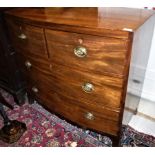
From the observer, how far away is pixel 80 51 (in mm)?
1052

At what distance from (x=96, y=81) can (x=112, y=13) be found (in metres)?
0.40

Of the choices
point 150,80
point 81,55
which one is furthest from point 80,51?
point 150,80

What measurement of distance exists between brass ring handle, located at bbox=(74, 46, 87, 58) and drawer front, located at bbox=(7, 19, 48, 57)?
0.82 ft

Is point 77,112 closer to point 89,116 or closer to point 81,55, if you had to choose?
point 89,116

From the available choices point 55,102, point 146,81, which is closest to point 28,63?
point 55,102

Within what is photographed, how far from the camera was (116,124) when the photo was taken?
4.13 feet

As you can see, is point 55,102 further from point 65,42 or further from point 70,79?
point 65,42

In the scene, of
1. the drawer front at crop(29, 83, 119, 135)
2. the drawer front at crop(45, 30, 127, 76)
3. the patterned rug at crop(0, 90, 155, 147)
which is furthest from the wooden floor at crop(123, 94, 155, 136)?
the drawer front at crop(45, 30, 127, 76)

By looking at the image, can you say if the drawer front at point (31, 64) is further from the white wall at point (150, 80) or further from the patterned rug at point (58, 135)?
the white wall at point (150, 80)

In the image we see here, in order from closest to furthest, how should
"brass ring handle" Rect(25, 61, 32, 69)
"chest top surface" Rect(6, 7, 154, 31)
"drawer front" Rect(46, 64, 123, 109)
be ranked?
1. "chest top surface" Rect(6, 7, 154, 31)
2. "drawer front" Rect(46, 64, 123, 109)
3. "brass ring handle" Rect(25, 61, 32, 69)

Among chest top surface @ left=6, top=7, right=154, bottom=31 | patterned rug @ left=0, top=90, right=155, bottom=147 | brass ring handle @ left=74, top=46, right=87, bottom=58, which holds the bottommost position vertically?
patterned rug @ left=0, top=90, right=155, bottom=147

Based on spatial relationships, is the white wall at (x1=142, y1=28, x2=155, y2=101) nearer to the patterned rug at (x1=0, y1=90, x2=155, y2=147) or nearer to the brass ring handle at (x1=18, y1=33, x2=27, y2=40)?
the patterned rug at (x1=0, y1=90, x2=155, y2=147)

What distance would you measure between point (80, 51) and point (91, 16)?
0.21 m

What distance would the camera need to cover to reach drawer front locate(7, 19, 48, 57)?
1.20 metres
